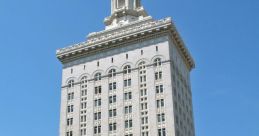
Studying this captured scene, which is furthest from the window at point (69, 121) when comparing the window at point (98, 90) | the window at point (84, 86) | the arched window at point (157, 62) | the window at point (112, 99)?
the arched window at point (157, 62)

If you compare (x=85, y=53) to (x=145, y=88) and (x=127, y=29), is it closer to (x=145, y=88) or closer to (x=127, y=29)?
(x=127, y=29)

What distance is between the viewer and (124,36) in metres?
85.7

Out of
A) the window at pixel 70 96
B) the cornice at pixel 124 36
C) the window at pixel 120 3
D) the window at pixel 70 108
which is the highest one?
the window at pixel 120 3

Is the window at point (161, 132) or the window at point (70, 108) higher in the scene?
the window at point (70, 108)

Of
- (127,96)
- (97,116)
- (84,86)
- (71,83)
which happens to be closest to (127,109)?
(127,96)

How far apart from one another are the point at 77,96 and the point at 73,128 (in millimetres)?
6974

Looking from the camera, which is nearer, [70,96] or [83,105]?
[83,105]

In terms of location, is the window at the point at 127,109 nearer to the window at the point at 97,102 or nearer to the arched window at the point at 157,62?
the window at the point at 97,102

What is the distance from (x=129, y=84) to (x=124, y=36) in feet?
34.5

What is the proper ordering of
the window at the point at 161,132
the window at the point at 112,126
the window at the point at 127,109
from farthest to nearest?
the window at the point at 127,109 → the window at the point at 112,126 → the window at the point at 161,132

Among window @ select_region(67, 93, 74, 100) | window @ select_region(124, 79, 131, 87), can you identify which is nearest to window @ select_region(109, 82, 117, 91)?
window @ select_region(124, 79, 131, 87)

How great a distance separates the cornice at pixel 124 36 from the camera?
8356 centimetres

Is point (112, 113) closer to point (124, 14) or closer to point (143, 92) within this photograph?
point (143, 92)

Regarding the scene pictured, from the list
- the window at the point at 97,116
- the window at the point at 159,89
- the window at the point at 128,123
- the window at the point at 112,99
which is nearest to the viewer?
the window at the point at 128,123
